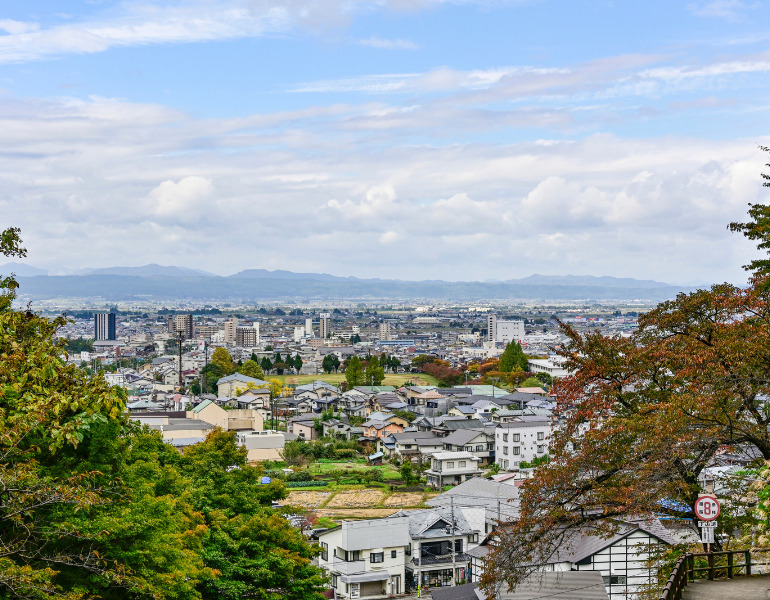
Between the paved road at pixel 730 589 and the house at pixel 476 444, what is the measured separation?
21724mm

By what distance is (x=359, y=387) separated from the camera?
41.7 m

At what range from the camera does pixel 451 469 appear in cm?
2505

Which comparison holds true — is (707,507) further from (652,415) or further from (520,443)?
(520,443)

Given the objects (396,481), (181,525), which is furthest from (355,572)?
(396,481)

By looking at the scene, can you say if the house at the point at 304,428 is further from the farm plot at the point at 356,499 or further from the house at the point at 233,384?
the farm plot at the point at 356,499

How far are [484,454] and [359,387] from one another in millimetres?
14989

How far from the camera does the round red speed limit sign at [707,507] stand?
219 inches

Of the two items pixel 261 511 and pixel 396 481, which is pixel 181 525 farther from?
pixel 396 481

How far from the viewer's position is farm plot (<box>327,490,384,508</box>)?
21.8 metres

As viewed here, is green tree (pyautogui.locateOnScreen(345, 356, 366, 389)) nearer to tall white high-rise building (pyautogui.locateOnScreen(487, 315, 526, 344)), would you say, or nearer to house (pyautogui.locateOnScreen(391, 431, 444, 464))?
house (pyautogui.locateOnScreen(391, 431, 444, 464))

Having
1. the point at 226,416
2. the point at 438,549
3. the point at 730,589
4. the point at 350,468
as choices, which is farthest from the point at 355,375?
the point at 730,589

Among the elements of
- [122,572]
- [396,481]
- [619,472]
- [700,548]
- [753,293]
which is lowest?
[396,481]

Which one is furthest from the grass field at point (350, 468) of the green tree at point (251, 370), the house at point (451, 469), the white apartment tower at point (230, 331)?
the white apartment tower at point (230, 331)

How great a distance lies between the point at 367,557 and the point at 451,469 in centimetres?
1067
